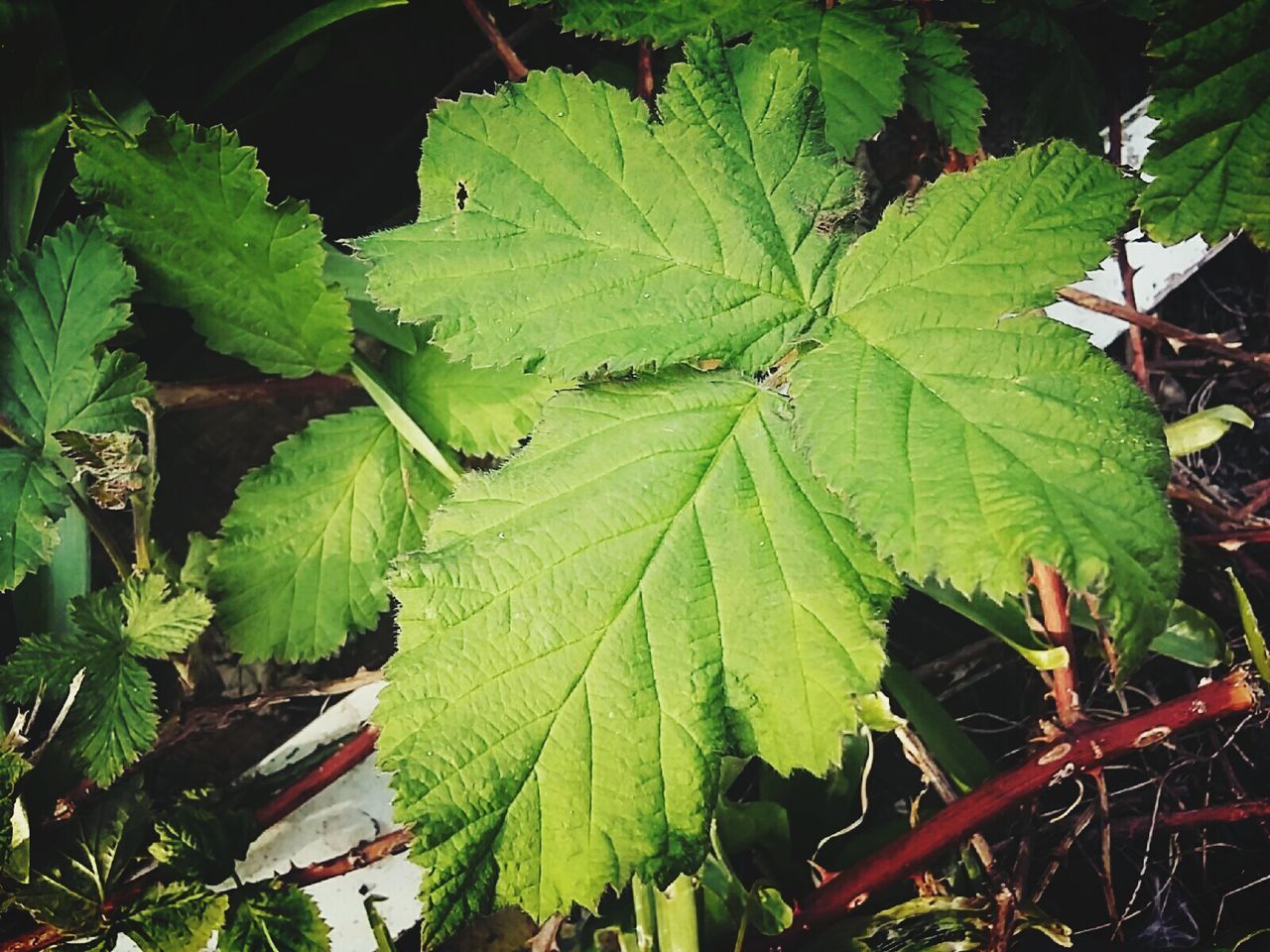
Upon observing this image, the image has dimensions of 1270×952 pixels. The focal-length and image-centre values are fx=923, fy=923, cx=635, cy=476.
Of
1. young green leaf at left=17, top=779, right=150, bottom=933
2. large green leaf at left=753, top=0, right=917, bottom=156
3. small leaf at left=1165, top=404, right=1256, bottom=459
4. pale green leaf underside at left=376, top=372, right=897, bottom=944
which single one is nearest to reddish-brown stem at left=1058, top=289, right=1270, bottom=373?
small leaf at left=1165, top=404, right=1256, bottom=459

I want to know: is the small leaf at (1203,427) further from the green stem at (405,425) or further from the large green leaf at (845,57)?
the green stem at (405,425)

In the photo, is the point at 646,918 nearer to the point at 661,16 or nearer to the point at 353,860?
the point at 353,860

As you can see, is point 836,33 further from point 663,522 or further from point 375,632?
point 375,632

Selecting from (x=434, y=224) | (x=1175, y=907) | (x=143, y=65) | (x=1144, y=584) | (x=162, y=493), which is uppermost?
(x=143, y=65)

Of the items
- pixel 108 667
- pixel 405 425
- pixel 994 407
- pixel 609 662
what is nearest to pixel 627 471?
pixel 609 662

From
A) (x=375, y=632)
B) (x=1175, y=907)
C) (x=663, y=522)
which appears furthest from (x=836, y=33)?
(x=1175, y=907)

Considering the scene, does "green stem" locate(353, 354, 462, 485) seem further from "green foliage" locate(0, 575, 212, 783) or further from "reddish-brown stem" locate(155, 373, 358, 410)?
"green foliage" locate(0, 575, 212, 783)
